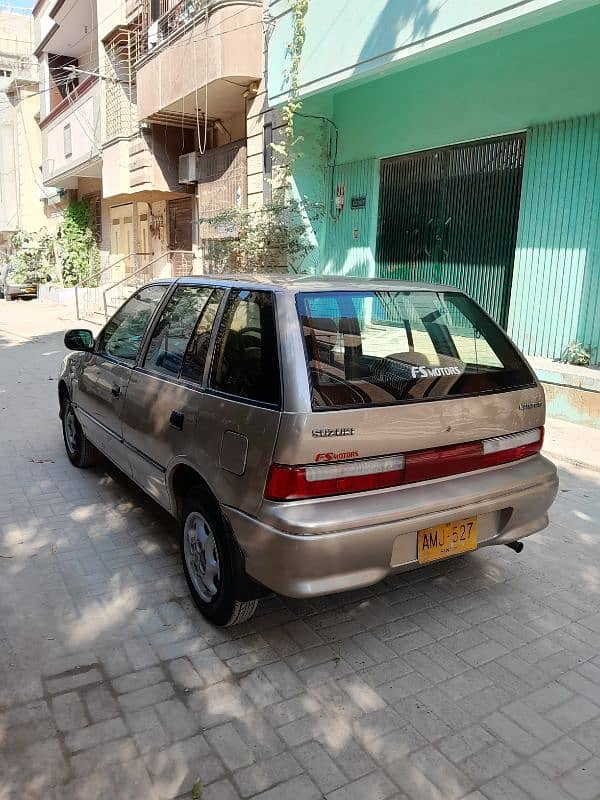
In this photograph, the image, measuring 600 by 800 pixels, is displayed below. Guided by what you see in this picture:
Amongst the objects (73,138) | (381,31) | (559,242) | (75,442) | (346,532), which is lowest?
(75,442)

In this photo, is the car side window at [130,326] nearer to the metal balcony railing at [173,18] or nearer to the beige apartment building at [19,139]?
the metal balcony railing at [173,18]

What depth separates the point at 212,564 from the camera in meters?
3.13

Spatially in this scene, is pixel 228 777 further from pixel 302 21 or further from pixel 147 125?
pixel 147 125

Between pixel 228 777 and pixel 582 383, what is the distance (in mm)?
5867

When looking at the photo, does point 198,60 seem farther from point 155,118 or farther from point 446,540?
point 446,540

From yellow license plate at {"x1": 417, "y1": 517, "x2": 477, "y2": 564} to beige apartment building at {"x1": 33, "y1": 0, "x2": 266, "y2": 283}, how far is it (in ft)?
33.3

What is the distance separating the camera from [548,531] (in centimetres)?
440

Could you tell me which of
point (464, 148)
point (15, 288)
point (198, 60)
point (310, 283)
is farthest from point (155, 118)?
point (310, 283)

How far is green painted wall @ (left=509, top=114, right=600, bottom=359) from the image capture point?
730 cm

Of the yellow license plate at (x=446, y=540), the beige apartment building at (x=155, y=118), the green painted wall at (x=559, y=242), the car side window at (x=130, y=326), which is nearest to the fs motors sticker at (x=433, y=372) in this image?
the yellow license plate at (x=446, y=540)

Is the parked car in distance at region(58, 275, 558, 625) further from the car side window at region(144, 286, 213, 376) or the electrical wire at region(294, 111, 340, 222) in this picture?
the electrical wire at region(294, 111, 340, 222)

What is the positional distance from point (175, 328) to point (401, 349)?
4.31 ft

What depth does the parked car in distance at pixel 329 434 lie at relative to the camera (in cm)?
263

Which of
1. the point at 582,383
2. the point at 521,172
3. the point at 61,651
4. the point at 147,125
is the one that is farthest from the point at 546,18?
the point at 147,125
